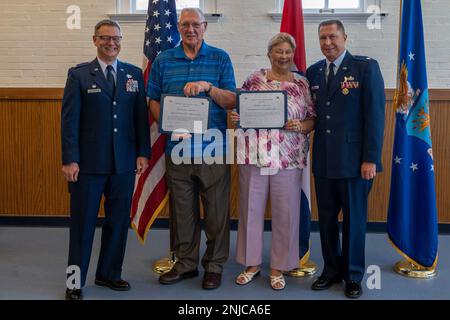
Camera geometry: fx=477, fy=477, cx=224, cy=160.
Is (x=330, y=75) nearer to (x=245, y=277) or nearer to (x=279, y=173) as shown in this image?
(x=279, y=173)

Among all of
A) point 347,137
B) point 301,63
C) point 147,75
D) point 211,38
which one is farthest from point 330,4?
point 347,137

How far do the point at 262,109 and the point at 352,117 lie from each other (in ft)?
1.76

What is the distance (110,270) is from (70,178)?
0.69 meters

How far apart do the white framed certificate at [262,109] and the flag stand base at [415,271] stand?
4.69 feet

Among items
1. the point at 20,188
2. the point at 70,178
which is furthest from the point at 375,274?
the point at 20,188

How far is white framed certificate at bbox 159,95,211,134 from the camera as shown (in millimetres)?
2871

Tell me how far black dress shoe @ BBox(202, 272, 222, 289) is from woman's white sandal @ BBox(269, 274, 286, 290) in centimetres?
34

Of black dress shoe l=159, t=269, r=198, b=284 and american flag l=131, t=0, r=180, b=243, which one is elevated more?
american flag l=131, t=0, r=180, b=243

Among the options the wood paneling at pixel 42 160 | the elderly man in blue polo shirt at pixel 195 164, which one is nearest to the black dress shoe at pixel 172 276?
the elderly man in blue polo shirt at pixel 195 164

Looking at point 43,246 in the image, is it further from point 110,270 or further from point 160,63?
point 160,63

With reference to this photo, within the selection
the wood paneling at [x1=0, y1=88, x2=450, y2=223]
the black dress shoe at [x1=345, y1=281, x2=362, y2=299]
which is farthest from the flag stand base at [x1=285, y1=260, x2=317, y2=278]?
the wood paneling at [x1=0, y1=88, x2=450, y2=223]

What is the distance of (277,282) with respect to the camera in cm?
307

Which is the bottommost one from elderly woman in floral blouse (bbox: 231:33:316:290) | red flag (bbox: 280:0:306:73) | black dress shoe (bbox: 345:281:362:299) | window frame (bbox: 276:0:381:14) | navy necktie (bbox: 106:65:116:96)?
black dress shoe (bbox: 345:281:362:299)

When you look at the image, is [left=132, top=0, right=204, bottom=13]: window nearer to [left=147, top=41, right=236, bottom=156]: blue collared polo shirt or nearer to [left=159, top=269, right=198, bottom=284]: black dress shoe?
[left=147, top=41, right=236, bottom=156]: blue collared polo shirt
